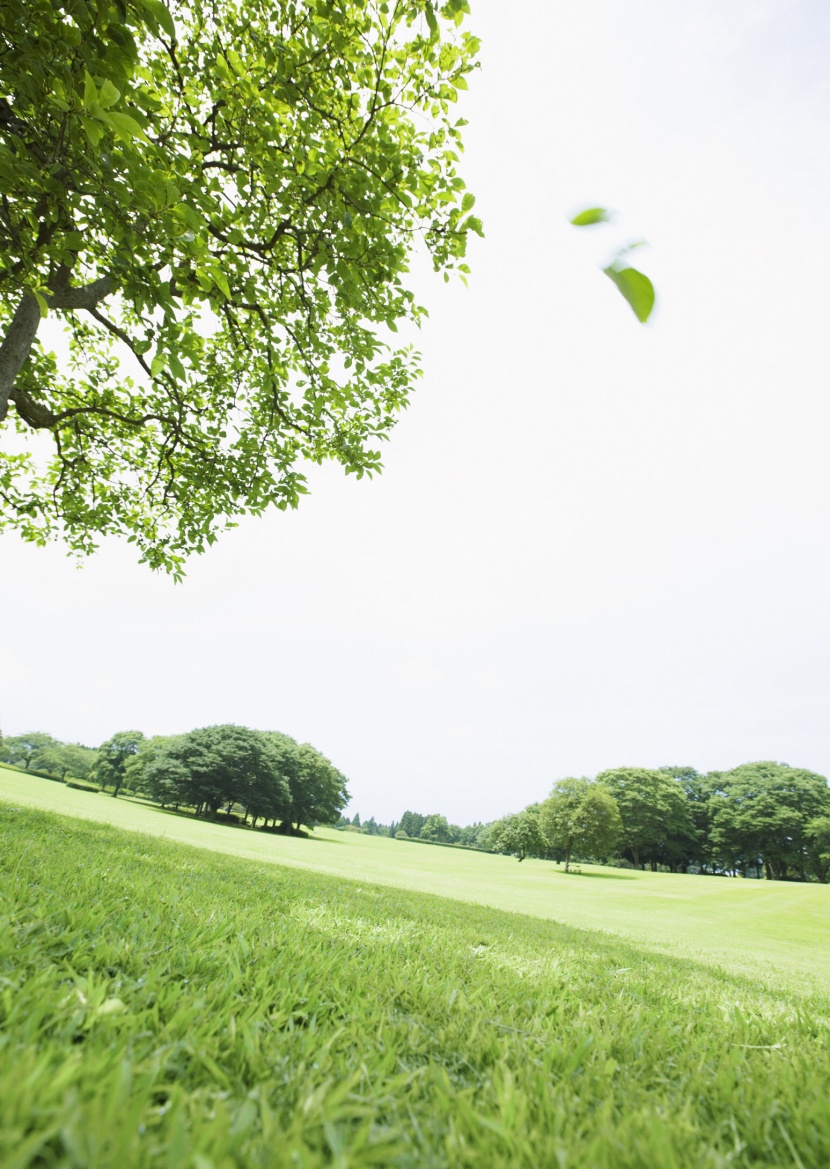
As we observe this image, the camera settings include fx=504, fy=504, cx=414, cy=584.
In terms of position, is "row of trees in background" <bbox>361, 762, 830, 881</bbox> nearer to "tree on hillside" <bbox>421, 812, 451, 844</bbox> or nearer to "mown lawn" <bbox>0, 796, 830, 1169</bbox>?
"mown lawn" <bbox>0, 796, 830, 1169</bbox>

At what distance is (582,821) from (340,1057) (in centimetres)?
5773

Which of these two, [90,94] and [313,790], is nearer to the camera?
[90,94]

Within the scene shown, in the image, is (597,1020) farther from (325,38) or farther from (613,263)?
(325,38)

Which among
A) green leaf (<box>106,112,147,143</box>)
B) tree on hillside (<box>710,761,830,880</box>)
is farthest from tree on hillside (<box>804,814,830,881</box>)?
green leaf (<box>106,112,147,143</box>)

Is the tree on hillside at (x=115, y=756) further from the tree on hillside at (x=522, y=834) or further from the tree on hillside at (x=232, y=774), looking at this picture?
the tree on hillside at (x=522, y=834)

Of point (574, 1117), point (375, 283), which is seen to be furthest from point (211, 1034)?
point (375, 283)

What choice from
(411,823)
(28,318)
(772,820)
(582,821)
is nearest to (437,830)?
(411,823)

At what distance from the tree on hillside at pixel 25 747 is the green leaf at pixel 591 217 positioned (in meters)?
154

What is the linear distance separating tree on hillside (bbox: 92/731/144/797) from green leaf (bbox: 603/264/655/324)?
104 m

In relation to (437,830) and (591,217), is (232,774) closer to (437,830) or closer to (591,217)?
(591,217)

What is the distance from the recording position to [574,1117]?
4.67ft

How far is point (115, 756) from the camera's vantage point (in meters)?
88.3

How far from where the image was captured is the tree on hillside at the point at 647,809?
70.8 metres

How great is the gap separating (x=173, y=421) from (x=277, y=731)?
8387 centimetres
